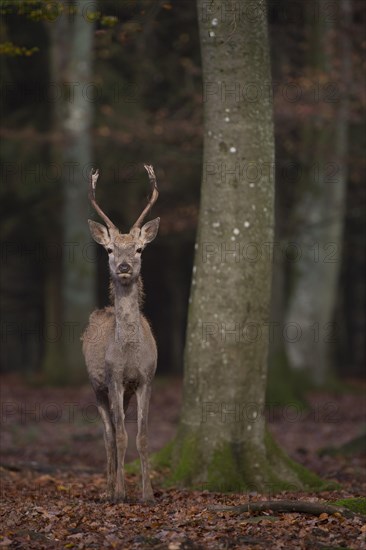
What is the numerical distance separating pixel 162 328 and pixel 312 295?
1262 centimetres

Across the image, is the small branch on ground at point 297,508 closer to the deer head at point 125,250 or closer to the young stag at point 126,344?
the young stag at point 126,344

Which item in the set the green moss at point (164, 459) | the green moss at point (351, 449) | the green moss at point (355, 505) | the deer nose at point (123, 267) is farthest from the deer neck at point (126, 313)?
the green moss at point (351, 449)

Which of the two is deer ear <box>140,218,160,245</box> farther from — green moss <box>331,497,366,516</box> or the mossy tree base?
green moss <box>331,497,366,516</box>

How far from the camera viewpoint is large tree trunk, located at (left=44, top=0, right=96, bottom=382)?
24953 millimetres

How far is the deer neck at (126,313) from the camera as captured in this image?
10.2 meters

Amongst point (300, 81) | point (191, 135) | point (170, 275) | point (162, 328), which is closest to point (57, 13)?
point (300, 81)

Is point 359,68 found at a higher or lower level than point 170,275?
higher

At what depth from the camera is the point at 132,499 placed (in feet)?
→ 33.3

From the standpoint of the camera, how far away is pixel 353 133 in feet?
89.6

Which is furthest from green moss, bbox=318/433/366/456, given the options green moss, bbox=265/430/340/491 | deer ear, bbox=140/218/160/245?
deer ear, bbox=140/218/160/245

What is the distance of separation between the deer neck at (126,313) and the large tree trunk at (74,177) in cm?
1472

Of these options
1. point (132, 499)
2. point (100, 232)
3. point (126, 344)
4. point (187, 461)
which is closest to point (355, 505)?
point (132, 499)

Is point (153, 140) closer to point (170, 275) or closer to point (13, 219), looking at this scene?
point (13, 219)

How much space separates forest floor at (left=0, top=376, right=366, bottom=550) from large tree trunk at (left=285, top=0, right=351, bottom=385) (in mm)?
5194
